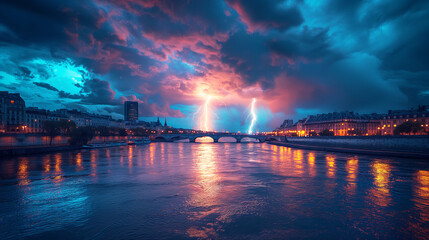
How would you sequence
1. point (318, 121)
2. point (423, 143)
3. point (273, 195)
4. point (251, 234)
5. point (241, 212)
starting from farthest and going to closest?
1. point (318, 121)
2. point (423, 143)
3. point (273, 195)
4. point (241, 212)
5. point (251, 234)

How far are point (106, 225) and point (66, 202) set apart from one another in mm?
5112

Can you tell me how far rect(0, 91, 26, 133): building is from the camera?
84.0 metres

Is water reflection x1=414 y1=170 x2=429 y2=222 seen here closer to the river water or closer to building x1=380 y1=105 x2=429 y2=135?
the river water

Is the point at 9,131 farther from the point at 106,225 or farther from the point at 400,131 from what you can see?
the point at 400,131

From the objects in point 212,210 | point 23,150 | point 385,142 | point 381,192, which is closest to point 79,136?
point 23,150

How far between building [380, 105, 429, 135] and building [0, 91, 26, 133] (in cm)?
16228

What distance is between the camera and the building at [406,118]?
97.6m

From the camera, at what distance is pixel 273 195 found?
1416cm

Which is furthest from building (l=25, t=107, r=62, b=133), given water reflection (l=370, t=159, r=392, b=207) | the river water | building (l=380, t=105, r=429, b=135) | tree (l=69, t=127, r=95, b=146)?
building (l=380, t=105, r=429, b=135)

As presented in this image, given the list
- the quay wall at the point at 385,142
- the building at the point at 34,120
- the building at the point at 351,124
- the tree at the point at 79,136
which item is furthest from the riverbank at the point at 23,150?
the building at the point at 351,124

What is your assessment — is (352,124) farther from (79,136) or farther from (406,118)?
(79,136)

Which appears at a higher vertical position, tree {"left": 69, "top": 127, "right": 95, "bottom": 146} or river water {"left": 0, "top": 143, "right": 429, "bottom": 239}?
tree {"left": 69, "top": 127, "right": 95, "bottom": 146}

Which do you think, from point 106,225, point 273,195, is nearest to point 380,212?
point 273,195

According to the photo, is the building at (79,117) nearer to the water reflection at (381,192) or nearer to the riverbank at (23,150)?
the riverbank at (23,150)
